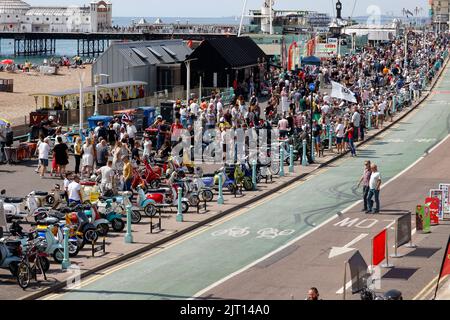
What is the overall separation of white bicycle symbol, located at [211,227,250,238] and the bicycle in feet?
17.4

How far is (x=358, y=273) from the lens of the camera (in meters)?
19.0

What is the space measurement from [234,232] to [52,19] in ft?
541

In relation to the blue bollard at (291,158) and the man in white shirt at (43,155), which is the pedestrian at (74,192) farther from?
the blue bollard at (291,158)

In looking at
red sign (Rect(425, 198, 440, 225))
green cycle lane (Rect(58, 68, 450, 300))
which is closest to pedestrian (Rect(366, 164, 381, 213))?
green cycle lane (Rect(58, 68, 450, 300))

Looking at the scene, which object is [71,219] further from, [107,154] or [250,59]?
[250,59]

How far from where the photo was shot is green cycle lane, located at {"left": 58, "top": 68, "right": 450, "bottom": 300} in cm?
1984

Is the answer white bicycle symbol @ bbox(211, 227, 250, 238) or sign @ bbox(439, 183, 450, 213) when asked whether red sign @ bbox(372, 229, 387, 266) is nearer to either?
white bicycle symbol @ bbox(211, 227, 250, 238)

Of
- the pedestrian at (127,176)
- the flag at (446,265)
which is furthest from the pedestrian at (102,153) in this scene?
the flag at (446,265)

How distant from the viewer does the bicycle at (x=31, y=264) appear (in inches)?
763

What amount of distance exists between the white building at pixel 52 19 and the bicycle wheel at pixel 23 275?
541 ft

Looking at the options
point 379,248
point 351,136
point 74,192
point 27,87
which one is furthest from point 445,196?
point 27,87

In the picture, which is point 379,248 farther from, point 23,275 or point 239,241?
point 23,275
